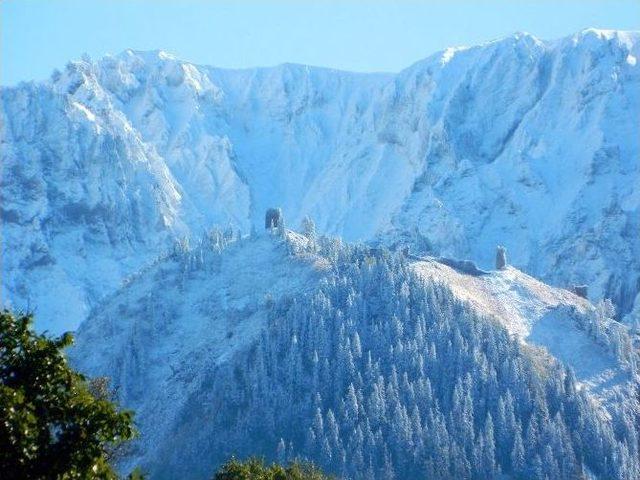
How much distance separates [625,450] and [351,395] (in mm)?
38901

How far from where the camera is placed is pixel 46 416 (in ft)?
147

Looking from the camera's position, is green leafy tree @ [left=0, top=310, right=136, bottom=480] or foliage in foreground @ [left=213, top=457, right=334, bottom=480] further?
foliage in foreground @ [left=213, top=457, right=334, bottom=480]

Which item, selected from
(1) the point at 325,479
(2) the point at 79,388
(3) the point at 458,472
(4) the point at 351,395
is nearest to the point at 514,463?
(3) the point at 458,472

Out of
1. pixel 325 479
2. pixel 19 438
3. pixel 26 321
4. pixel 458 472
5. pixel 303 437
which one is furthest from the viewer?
pixel 303 437

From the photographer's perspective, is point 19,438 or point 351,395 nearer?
point 19,438

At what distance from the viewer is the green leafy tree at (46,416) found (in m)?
42.6

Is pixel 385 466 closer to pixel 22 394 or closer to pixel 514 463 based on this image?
pixel 514 463

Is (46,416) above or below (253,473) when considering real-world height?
below

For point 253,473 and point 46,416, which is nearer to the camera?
point 46,416

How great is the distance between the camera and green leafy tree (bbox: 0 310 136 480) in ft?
140

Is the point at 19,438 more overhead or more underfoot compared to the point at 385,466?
more underfoot

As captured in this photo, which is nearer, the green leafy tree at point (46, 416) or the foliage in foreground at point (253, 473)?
the green leafy tree at point (46, 416)

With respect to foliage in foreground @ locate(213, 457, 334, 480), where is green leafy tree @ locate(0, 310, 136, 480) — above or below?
below

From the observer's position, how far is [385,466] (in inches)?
7210
